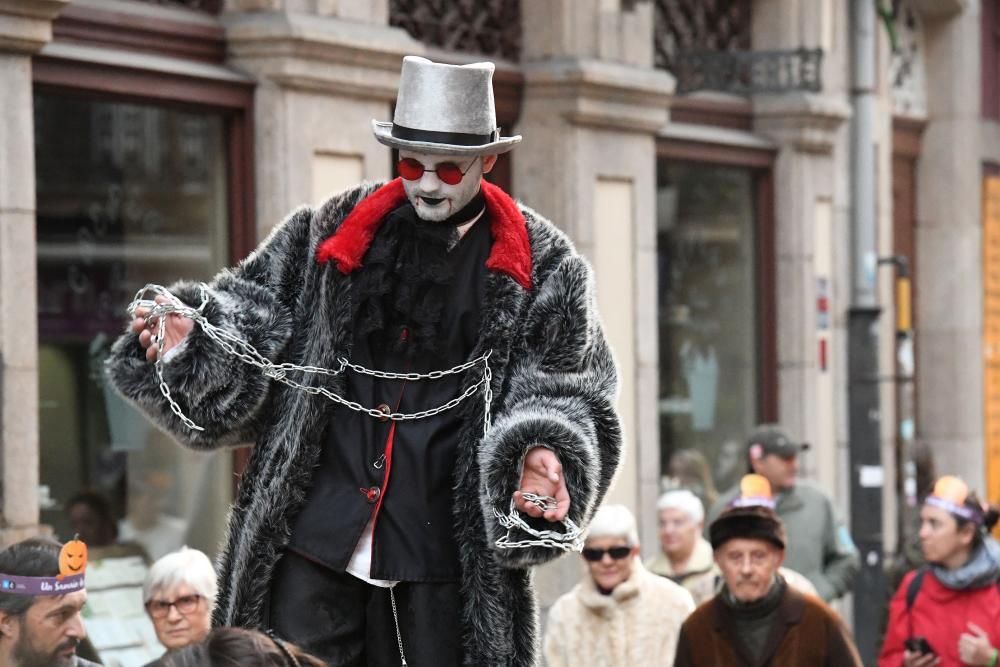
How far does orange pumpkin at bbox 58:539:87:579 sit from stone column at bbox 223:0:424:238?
323 centimetres

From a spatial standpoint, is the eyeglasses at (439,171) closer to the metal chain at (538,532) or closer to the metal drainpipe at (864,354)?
the metal chain at (538,532)

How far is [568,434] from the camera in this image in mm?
4262

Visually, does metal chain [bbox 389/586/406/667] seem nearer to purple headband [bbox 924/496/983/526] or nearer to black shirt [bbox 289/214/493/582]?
black shirt [bbox 289/214/493/582]

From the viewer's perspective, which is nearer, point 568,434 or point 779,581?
point 568,434

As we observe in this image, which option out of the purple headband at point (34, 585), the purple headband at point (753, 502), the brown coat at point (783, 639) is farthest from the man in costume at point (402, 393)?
the purple headband at point (753, 502)

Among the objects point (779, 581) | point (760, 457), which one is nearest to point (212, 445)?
point (779, 581)

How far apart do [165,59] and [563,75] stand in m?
2.76

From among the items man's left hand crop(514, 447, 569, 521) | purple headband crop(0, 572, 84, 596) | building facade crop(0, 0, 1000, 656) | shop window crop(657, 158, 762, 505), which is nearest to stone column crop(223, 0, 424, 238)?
building facade crop(0, 0, 1000, 656)

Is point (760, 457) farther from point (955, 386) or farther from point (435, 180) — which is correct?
point (955, 386)

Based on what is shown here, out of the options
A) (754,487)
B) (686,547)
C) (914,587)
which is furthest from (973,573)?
(686,547)

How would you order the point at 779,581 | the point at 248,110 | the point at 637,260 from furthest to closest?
the point at 637,260
the point at 248,110
the point at 779,581

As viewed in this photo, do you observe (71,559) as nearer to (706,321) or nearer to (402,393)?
(402,393)

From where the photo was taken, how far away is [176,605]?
656 cm

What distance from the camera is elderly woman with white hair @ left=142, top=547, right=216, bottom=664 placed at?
21.5 feet
